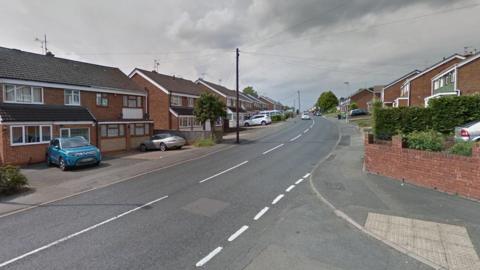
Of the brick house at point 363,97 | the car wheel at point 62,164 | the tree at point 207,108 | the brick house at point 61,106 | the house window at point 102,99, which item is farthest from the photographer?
the brick house at point 363,97

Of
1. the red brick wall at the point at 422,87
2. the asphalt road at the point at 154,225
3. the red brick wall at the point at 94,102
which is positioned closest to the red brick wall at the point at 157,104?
the red brick wall at the point at 94,102

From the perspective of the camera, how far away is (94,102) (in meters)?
21.3

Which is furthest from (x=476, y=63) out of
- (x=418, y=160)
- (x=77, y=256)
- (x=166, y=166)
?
(x=77, y=256)

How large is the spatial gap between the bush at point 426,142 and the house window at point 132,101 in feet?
74.5

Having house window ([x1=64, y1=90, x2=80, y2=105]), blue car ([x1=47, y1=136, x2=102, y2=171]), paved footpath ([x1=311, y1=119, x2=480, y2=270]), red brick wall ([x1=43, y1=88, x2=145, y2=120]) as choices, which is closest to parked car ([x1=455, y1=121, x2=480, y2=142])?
paved footpath ([x1=311, y1=119, x2=480, y2=270])

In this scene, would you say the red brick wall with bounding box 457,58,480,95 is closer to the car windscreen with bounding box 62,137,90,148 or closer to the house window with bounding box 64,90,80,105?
the car windscreen with bounding box 62,137,90,148

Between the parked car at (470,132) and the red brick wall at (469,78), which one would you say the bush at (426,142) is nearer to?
the parked car at (470,132)

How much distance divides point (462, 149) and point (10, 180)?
1422cm

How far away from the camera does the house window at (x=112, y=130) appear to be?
2118 centimetres

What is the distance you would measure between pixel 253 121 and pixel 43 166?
35138 mm

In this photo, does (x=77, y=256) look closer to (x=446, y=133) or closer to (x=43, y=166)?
(x=43, y=166)

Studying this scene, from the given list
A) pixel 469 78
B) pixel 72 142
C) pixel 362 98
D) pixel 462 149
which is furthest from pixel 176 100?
pixel 362 98

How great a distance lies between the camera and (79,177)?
1185 cm

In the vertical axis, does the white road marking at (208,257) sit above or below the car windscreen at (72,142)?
below
